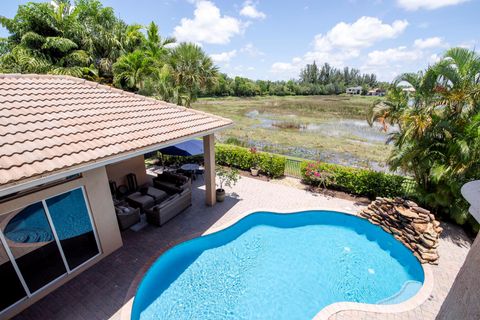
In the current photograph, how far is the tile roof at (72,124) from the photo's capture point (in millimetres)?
4602

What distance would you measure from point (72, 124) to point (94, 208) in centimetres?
250

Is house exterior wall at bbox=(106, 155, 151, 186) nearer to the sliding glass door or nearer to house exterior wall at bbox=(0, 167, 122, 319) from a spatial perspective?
house exterior wall at bbox=(0, 167, 122, 319)

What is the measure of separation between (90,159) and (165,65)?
37.7ft

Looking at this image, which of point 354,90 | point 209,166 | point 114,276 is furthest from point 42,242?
point 354,90

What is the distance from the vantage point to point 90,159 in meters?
5.02

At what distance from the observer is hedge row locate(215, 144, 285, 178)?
45.2 ft

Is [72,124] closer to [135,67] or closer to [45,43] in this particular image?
[135,67]

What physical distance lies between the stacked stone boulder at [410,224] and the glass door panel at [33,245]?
11.1m

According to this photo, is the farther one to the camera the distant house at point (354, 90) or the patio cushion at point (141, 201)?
the distant house at point (354, 90)

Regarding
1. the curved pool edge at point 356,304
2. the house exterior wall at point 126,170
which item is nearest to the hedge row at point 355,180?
the curved pool edge at point 356,304

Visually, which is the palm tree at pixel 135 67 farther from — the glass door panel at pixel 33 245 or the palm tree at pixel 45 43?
the glass door panel at pixel 33 245

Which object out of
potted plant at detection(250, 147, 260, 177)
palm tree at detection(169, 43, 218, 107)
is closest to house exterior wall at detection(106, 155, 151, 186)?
palm tree at detection(169, 43, 218, 107)

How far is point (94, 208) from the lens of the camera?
6.80m

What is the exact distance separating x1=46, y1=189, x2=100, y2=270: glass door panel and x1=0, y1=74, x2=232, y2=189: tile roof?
5.55 ft
